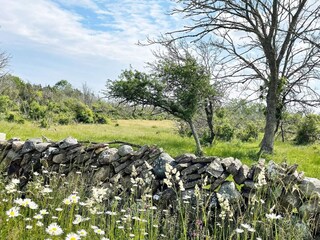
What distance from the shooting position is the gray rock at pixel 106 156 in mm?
5676

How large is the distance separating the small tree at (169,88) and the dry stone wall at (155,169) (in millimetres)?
6726

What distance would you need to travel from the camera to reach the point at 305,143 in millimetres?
20172

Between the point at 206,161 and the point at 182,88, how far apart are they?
9190 millimetres

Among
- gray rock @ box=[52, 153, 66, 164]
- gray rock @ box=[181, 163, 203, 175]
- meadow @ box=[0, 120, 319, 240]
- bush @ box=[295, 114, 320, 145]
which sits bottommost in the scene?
meadow @ box=[0, 120, 319, 240]

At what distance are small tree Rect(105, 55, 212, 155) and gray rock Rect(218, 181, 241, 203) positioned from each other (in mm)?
8685

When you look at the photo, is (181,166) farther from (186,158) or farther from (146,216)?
(146,216)

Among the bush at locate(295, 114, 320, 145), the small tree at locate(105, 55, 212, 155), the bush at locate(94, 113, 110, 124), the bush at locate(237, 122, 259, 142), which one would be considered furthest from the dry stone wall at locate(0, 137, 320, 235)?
the bush at locate(94, 113, 110, 124)

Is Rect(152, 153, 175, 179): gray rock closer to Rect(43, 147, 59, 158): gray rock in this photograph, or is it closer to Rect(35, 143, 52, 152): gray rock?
Rect(43, 147, 59, 158): gray rock

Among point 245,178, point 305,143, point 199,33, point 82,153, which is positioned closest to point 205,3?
point 199,33

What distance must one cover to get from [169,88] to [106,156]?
8453 millimetres

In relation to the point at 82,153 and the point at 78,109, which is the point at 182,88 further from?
the point at 78,109

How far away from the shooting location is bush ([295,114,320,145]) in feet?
66.6

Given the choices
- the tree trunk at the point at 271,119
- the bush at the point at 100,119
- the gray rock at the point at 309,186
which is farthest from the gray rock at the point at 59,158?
the bush at the point at 100,119

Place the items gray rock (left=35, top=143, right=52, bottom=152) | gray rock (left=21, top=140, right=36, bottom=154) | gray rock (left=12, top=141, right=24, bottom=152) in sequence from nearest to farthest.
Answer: gray rock (left=35, top=143, right=52, bottom=152)
gray rock (left=21, top=140, right=36, bottom=154)
gray rock (left=12, top=141, right=24, bottom=152)
